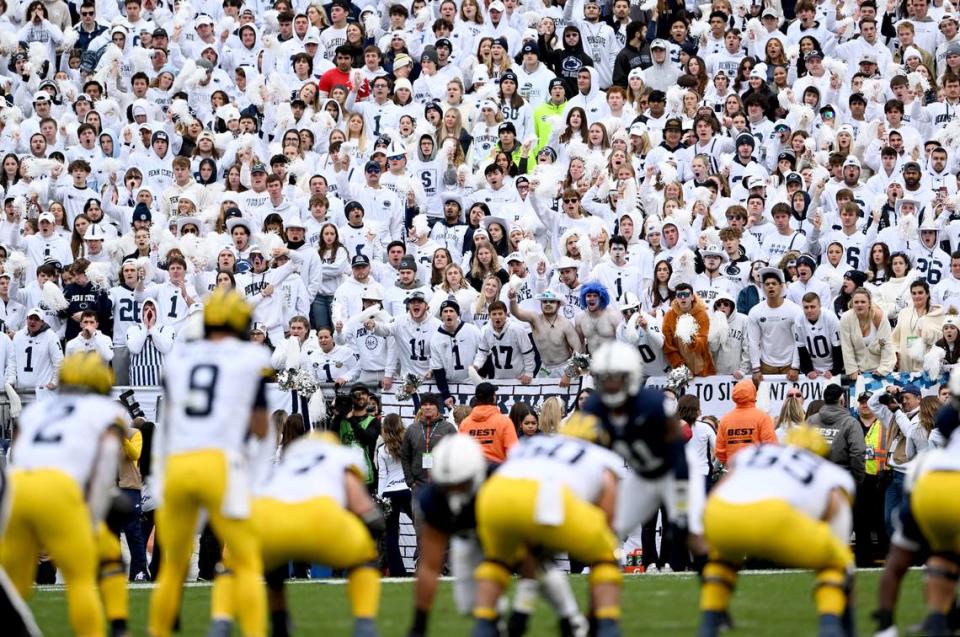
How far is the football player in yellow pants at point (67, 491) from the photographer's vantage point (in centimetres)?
898

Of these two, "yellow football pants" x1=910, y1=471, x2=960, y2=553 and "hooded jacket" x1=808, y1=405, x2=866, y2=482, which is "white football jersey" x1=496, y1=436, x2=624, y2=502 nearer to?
"yellow football pants" x1=910, y1=471, x2=960, y2=553

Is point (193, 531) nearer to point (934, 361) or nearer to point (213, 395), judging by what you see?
point (213, 395)

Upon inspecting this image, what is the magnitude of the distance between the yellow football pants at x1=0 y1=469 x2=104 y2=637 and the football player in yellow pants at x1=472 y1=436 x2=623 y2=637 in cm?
176

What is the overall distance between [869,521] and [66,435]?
8.04 meters

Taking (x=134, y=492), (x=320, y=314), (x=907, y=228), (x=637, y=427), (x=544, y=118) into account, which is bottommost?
(x=134, y=492)

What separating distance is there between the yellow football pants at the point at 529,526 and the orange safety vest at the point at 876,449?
6.80 meters

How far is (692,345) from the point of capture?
16172mm

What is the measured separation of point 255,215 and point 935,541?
11.0 meters

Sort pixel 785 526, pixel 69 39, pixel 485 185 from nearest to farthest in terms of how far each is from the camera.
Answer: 1. pixel 785 526
2. pixel 485 185
3. pixel 69 39

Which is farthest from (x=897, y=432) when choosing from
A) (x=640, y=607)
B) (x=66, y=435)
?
(x=66, y=435)

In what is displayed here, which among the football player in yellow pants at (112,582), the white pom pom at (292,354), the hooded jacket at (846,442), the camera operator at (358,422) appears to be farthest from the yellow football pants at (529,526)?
the white pom pom at (292,354)

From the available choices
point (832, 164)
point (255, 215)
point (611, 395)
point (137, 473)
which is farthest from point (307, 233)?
point (611, 395)

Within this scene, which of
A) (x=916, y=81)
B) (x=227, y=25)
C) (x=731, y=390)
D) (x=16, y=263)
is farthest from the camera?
(x=227, y=25)

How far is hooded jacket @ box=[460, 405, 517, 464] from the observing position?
1508cm
